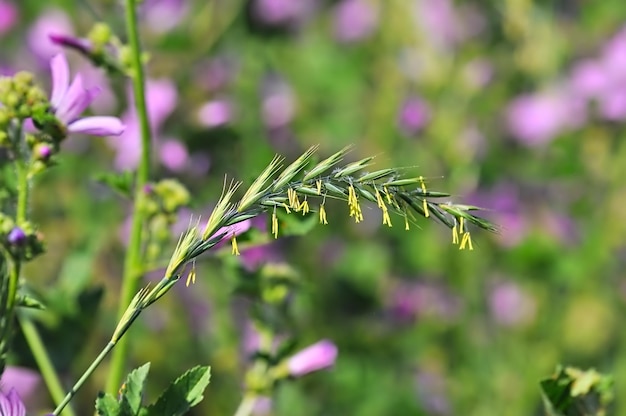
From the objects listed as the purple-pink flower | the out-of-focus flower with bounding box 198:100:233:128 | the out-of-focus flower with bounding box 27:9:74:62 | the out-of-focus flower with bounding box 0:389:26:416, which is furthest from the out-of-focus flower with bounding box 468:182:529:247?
the out-of-focus flower with bounding box 0:389:26:416

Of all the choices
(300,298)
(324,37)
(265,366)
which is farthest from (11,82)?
(324,37)

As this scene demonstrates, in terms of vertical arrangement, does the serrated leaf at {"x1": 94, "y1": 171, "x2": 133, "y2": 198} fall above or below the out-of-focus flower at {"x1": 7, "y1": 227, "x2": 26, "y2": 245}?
above

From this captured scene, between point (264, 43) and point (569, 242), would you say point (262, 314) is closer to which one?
point (569, 242)

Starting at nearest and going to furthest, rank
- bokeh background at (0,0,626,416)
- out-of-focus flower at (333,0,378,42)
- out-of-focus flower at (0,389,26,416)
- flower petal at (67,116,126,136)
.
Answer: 1. out-of-focus flower at (0,389,26,416)
2. flower petal at (67,116,126,136)
3. bokeh background at (0,0,626,416)
4. out-of-focus flower at (333,0,378,42)

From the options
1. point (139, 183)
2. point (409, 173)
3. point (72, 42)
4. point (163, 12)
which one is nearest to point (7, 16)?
point (163, 12)

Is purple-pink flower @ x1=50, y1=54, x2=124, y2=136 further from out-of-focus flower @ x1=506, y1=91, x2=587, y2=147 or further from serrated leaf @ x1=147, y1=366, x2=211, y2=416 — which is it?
out-of-focus flower @ x1=506, y1=91, x2=587, y2=147

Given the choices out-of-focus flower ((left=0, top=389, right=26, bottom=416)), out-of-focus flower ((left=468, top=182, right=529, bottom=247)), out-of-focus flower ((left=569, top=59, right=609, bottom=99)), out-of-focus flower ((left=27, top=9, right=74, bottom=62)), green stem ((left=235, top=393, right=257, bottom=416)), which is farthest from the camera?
out-of-focus flower ((left=27, top=9, right=74, bottom=62))
